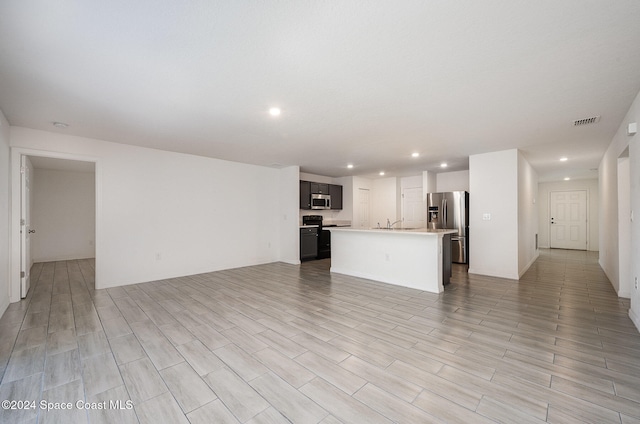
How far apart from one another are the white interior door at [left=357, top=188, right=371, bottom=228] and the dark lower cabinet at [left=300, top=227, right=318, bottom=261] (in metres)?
1.88

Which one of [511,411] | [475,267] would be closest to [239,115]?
[511,411]

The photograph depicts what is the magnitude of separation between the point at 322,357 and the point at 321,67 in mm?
2467

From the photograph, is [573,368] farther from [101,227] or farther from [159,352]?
[101,227]

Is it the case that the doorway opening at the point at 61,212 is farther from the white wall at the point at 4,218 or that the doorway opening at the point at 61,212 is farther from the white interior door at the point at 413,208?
→ the white interior door at the point at 413,208

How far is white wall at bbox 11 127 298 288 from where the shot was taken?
14.7ft

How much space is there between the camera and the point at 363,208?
8836 millimetres

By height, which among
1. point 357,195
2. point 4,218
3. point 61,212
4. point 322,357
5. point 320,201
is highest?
point 357,195

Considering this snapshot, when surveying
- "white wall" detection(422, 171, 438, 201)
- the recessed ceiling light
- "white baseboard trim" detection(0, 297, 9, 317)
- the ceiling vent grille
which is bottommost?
"white baseboard trim" detection(0, 297, 9, 317)

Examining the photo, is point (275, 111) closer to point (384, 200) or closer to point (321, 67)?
point (321, 67)

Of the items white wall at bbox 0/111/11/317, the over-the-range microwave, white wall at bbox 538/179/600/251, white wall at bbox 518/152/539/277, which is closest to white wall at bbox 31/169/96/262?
white wall at bbox 0/111/11/317

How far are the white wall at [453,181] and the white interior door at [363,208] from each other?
2233 mm

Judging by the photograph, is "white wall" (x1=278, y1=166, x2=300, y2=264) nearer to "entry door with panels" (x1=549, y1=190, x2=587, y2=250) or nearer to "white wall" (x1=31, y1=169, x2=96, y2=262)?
"white wall" (x1=31, y1=169, x2=96, y2=262)

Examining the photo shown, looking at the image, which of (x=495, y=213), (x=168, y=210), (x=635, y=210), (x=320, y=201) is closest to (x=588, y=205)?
(x=495, y=213)

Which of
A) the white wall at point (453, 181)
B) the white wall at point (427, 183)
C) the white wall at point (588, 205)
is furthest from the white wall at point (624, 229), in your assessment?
the white wall at point (588, 205)
